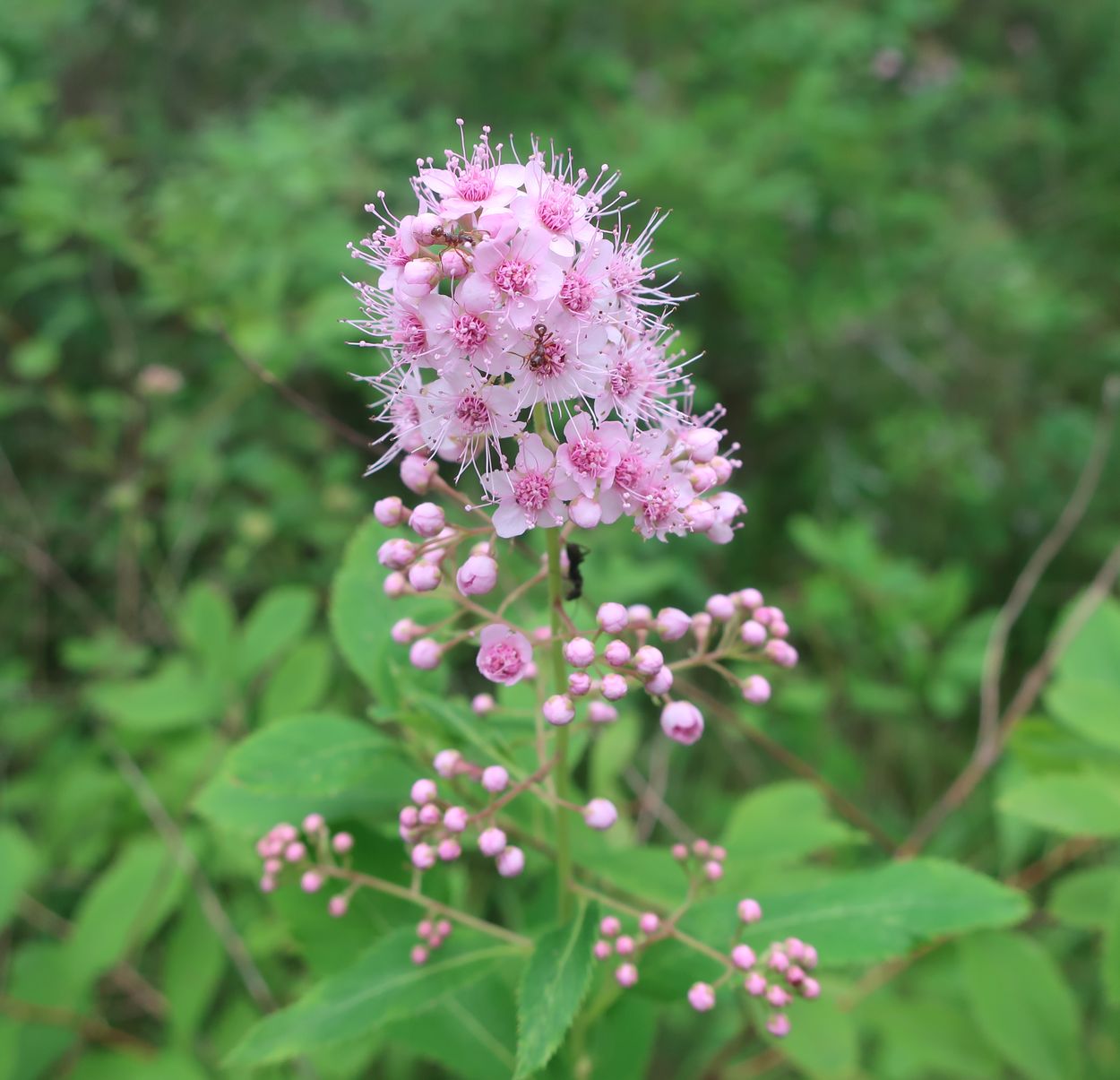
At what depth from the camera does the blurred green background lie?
11.0 feet

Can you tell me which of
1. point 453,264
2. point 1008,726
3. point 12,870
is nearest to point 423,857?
point 453,264

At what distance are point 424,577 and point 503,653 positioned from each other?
185 mm

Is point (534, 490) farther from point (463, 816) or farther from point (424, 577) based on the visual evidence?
point (463, 816)

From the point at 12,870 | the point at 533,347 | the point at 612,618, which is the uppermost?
the point at 533,347

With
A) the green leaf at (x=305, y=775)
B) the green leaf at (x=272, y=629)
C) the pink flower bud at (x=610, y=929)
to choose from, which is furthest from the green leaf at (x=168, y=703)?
the pink flower bud at (x=610, y=929)

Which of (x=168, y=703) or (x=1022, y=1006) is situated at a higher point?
(x=168, y=703)

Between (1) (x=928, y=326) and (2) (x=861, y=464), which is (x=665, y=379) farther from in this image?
(1) (x=928, y=326)

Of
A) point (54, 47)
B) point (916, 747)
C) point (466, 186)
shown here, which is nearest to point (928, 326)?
point (916, 747)

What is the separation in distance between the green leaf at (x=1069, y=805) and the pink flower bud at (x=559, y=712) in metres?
1.11

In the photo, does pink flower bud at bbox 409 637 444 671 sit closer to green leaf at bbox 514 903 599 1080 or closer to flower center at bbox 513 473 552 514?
flower center at bbox 513 473 552 514

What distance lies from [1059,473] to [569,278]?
14.1 ft

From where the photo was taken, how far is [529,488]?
1.33 m

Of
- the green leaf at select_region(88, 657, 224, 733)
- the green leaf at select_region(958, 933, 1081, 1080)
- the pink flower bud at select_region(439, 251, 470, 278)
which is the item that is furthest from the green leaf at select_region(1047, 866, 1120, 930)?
the green leaf at select_region(88, 657, 224, 733)

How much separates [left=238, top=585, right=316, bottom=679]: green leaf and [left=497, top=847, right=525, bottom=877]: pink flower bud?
4.41 ft
